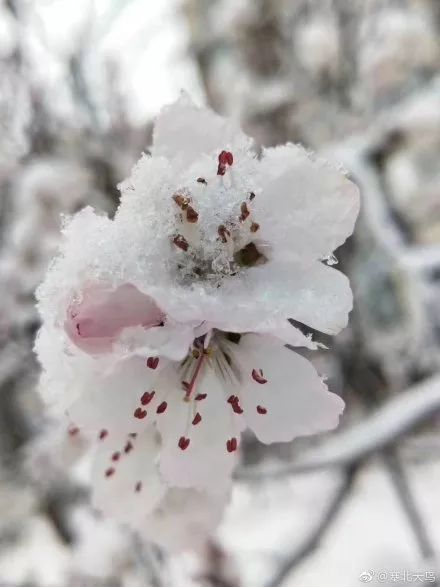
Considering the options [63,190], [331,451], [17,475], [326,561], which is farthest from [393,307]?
[331,451]

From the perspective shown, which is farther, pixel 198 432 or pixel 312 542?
pixel 312 542

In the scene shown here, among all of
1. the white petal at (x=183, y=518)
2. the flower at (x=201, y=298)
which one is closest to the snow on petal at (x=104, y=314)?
the flower at (x=201, y=298)

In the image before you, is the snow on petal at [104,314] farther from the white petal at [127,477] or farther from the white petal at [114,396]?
the white petal at [127,477]

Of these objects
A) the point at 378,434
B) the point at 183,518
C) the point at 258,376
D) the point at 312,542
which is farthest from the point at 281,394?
the point at 312,542

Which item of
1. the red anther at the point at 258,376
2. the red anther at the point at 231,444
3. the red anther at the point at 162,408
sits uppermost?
the red anther at the point at 162,408

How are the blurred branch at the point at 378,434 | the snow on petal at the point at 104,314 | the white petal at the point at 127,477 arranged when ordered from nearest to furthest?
the snow on petal at the point at 104,314, the white petal at the point at 127,477, the blurred branch at the point at 378,434

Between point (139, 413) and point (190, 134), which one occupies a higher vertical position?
point (190, 134)

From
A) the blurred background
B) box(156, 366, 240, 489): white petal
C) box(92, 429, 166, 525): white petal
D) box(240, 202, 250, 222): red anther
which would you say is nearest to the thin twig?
the blurred background

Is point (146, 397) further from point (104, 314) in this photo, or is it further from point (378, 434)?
point (378, 434)
